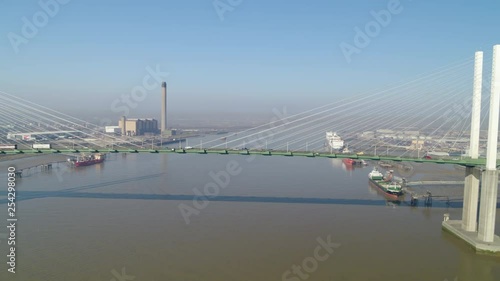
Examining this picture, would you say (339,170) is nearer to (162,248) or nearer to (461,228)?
(461,228)

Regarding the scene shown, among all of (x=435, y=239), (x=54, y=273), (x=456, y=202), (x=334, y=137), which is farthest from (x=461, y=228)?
(x=334, y=137)

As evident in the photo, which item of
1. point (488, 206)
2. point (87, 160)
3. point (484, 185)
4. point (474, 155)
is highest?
point (474, 155)

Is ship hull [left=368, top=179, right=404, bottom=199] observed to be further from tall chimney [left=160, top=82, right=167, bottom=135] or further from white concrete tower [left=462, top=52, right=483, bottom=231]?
tall chimney [left=160, top=82, right=167, bottom=135]

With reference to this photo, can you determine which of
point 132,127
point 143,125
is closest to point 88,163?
point 132,127

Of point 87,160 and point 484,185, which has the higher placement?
point 484,185

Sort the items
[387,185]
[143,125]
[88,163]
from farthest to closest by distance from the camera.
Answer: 1. [143,125]
2. [88,163]
3. [387,185]

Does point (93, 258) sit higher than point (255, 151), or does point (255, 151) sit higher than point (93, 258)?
point (255, 151)

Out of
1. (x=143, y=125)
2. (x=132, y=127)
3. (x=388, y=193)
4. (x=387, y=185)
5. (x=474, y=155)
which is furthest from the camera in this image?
(x=143, y=125)

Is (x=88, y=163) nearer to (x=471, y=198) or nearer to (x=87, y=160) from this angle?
(x=87, y=160)
